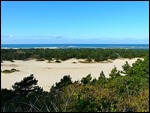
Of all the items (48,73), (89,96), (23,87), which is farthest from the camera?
(48,73)

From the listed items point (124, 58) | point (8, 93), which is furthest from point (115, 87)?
point (124, 58)

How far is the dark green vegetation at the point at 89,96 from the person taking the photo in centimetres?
473

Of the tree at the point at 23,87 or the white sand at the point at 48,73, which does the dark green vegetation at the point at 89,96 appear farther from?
the white sand at the point at 48,73

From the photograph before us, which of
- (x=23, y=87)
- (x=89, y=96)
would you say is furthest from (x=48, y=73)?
(x=89, y=96)

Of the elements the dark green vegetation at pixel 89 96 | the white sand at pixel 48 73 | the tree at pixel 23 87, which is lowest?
the white sand at pixel 48 73

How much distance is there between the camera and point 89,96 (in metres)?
5.72

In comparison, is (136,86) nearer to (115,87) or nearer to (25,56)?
(115,87)

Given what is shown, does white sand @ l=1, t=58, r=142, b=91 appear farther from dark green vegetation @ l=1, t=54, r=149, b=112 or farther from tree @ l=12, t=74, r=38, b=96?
dark green vegetation @ l=1, t=54, r=149, b=112

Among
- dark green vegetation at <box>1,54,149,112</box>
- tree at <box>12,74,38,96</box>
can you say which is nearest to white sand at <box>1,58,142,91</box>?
tree at <box>12,74,38,96</box>

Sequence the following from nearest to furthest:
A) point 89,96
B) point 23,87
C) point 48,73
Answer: point 89,96
point 23,87
point 48,73

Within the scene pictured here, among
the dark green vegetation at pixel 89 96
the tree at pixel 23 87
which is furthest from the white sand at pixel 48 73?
the dark green vegetation at pixel 89 96

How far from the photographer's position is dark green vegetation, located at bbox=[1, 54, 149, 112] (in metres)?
4.73

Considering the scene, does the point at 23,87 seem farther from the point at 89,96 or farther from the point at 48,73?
the point at 48,73

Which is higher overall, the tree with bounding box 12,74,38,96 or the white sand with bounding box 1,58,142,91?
the tree with bounding box 12,74,38,96
